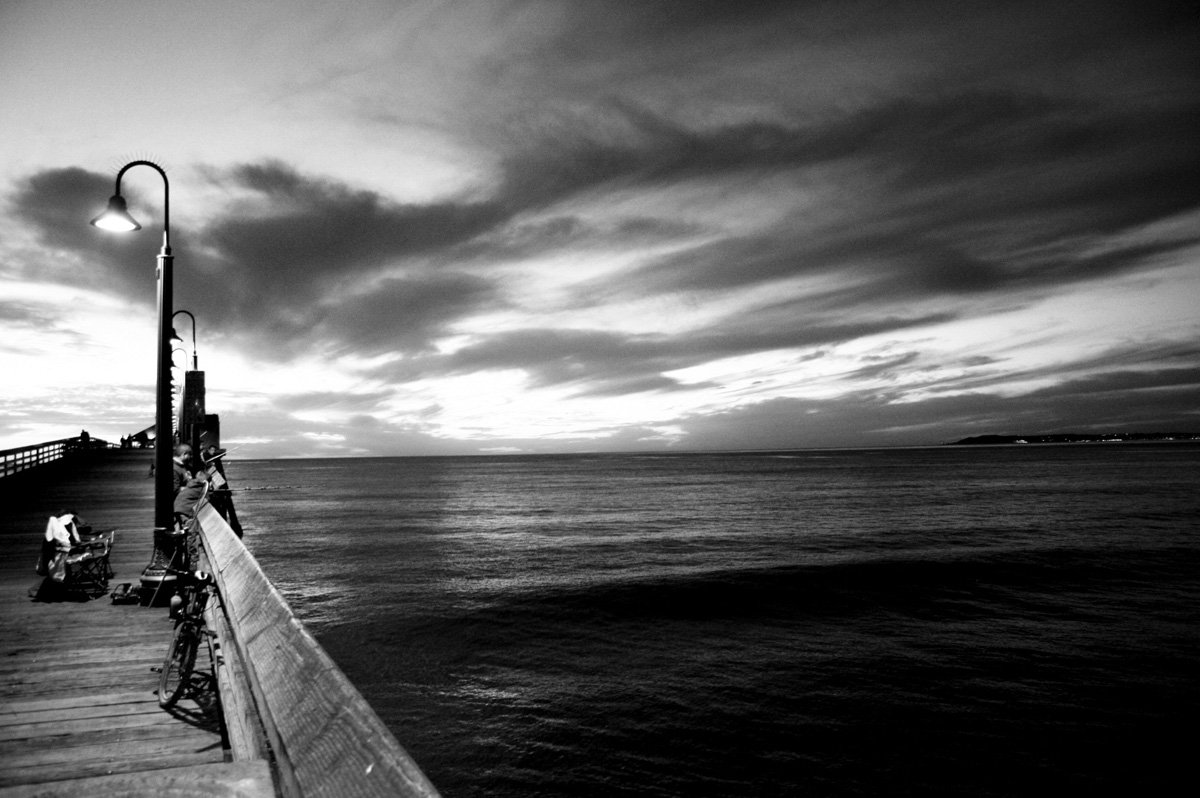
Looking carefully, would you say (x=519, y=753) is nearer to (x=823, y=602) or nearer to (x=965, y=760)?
(x=965, y=760)

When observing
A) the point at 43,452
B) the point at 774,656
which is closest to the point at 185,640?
the point at 774,656

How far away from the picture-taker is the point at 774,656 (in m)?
16.0

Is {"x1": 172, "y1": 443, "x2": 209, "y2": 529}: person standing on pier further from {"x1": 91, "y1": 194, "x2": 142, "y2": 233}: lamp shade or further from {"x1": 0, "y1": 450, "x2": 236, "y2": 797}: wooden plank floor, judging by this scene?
{"x1": 91, "y1": 194, "x2": 142, "y2": 233}: lamp shade

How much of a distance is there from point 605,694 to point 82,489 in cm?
2160

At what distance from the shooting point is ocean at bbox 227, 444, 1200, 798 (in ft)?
34.1

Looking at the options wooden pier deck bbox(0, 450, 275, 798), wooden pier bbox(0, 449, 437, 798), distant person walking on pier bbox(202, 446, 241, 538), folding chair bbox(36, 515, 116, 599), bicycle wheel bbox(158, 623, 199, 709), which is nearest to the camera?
wooden pier bbox(0, 449, 437, 798)

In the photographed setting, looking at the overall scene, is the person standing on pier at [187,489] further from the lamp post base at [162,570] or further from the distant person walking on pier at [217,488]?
the lamp post base at [162,570]

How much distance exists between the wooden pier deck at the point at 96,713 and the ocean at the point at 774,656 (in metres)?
5.23

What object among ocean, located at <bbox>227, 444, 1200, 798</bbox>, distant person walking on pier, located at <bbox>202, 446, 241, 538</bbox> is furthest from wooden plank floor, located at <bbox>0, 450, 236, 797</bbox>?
ocean, located at <bbox>227, 444, 1200, 798</bbox>

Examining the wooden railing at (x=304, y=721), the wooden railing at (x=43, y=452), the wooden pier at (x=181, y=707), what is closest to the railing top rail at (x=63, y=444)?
the wooden railing at (x=43, y=452)

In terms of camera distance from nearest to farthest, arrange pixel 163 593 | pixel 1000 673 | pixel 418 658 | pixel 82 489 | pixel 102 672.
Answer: pixel 102 672 → pixel 163 593 → pixel 1000 673 → pixel 418 658 → pixel 82 489

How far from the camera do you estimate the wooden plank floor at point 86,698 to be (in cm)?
431

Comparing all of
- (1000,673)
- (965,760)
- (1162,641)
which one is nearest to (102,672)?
(965,760)

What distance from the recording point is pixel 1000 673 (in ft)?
46.9
